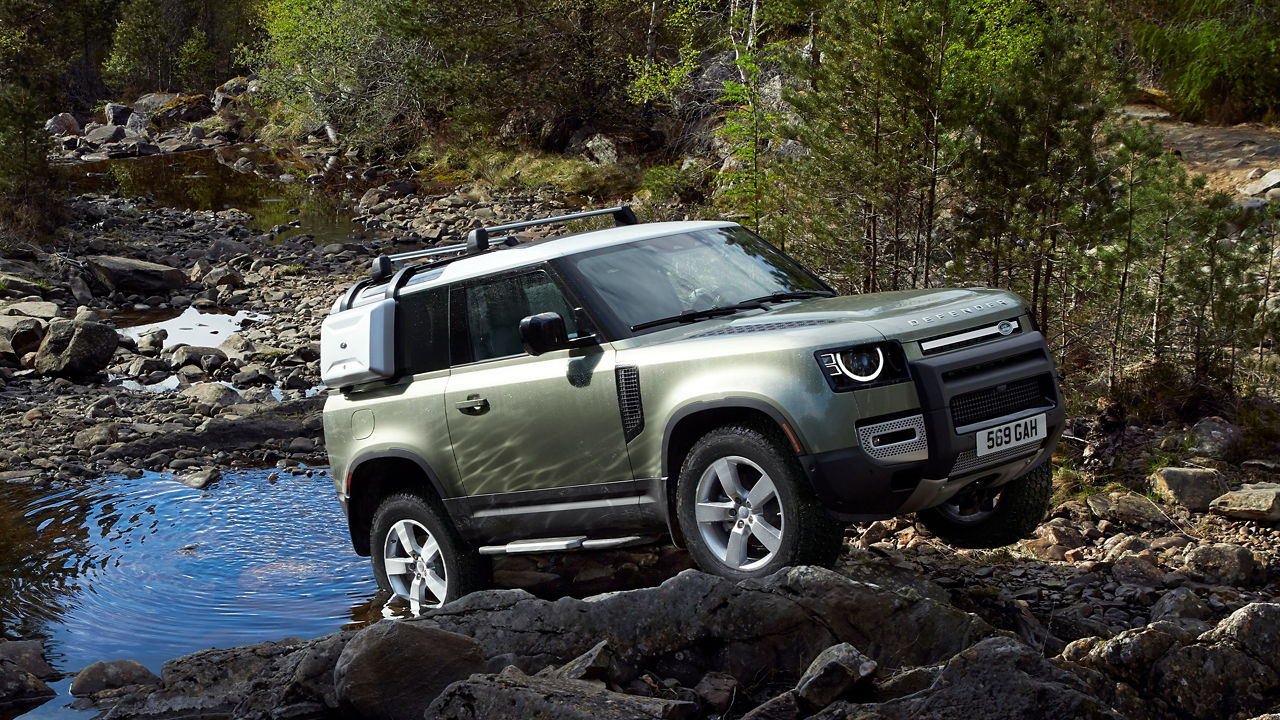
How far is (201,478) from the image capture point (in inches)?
485

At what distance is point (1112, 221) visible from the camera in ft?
32.4

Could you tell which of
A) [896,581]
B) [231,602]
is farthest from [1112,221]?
[231,602]

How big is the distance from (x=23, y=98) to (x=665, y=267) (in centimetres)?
2793

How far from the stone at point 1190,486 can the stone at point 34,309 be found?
17.7 meters

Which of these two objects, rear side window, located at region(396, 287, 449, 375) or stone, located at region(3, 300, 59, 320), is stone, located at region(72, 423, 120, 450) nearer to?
stone, located at region(3, 300, 59, 320)

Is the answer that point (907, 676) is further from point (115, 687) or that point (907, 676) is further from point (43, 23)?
point (43, 23)

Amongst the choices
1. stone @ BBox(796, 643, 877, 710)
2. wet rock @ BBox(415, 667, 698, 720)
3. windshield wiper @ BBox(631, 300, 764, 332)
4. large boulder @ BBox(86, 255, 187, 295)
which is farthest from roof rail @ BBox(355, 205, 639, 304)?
large boulder @ BBox(86, 255, 187, 295)

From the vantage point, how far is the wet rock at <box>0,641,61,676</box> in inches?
278

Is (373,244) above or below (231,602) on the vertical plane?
above

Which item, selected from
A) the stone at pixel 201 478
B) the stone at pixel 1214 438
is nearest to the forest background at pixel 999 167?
the stone at pixel 1214 438

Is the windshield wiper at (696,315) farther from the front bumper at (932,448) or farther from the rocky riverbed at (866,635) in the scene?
the rocky riverbed at (866,635)

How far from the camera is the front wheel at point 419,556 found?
714 cm

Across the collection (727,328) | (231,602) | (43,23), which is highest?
(43,23)

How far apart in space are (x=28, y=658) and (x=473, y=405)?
3077 mm
